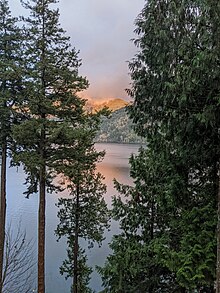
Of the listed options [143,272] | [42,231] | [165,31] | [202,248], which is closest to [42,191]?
[42,231]

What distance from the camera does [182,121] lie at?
562 centimetres

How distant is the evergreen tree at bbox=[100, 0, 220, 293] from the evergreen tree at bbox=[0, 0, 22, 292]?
4360mm

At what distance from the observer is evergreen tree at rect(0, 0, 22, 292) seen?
31.1ft

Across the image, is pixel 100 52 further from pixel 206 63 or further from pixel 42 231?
pixel 206 63

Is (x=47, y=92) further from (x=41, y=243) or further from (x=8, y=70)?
(x=41, y=243)

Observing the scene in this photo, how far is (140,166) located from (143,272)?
2.71m

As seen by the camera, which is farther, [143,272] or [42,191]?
[42,191]

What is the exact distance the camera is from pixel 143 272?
8.35 meters

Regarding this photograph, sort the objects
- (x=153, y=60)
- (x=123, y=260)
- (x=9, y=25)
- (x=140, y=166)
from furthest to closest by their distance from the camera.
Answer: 1. (x=9, y=25)
2. (x=140, y=166)
3. (x=123, y=260)
4. (x=153, y=60)

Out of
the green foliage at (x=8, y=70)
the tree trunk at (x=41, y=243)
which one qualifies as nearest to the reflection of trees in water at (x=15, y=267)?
the tree trunk at (x=41, y=243)

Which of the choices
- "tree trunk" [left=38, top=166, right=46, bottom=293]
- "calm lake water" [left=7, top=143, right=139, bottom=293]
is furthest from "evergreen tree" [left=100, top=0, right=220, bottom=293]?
"calm lake water" [left=7, top=143, right=139, bottom=293]

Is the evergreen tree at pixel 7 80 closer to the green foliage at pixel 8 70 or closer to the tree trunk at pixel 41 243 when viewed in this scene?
the green foliage at pixel 8 70

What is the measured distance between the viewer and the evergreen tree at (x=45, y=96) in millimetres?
8969

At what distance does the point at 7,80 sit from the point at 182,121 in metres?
6.20
